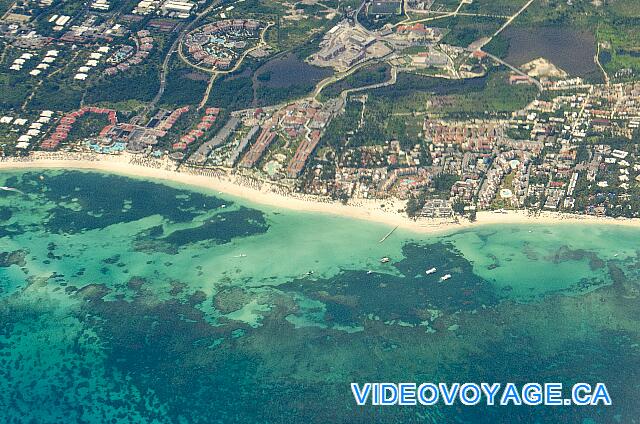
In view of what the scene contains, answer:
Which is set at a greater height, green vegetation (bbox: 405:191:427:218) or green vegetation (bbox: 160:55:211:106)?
green vegetation (bbox: 160:55:211:106)

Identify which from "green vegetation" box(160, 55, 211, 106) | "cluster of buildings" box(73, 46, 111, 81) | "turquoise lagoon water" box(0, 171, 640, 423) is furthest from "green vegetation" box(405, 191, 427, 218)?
"cluster of buildings" box(73, 46, 111, 81)

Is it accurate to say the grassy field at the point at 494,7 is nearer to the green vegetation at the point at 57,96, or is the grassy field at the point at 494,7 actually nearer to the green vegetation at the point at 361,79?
the green vegetation at the point at 361,79

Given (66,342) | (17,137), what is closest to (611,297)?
(66,342)

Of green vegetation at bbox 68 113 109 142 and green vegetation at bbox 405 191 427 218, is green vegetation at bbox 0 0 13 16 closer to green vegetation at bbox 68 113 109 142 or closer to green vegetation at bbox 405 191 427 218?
green vegetation at bbox 68 113 109 142

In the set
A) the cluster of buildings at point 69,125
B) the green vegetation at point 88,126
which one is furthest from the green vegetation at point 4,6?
the green vegetation at point 88,126

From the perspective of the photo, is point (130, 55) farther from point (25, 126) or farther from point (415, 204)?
point (415, 204)

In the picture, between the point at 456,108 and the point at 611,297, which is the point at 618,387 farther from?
the point at 456,108
